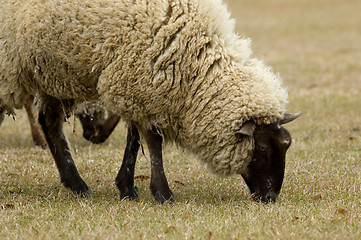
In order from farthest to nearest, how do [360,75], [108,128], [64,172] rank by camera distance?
1. [360,75]
2. [108,128]
3. [64,172]

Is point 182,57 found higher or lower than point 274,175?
higher

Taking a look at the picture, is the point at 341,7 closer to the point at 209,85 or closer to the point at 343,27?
the point at 343,27

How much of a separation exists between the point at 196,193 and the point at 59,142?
1.65 m

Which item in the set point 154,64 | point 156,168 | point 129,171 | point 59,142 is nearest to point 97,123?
point 59,142

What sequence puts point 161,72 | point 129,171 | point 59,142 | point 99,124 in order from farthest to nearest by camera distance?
point 99,124
point 59,142
point 129,171
point 161,72

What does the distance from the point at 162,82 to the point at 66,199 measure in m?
1.61

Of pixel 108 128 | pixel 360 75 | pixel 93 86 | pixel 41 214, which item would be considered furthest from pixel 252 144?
pixel 360 75

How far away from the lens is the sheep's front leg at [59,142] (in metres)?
6.96

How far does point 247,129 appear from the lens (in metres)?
5.94

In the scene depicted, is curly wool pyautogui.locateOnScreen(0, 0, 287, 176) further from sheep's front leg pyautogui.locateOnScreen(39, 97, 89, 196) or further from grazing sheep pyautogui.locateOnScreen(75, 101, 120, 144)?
grazing sheep pyautogui.locateOnScreen(75, 101, 120, 144)

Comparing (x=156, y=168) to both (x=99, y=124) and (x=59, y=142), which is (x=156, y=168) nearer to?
(x=59, y=142)

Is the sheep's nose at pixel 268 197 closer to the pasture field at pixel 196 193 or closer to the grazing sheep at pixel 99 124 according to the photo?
the pasture field at pixel 196 193

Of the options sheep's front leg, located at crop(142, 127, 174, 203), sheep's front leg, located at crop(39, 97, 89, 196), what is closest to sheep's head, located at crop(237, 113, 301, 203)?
sheep's front leg, located at crop(142, 127, 174, 203)

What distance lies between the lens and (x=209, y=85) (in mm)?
6051
